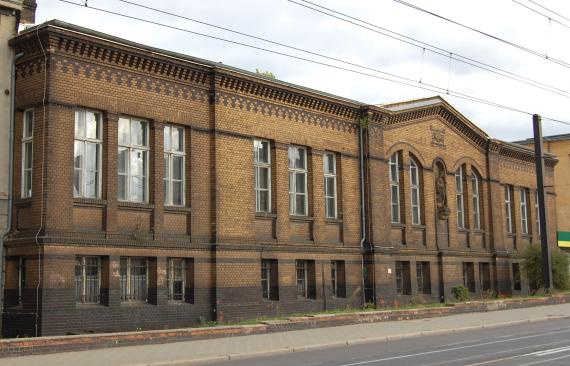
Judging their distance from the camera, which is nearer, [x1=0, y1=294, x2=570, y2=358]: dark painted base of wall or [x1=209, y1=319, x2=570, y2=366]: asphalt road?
[x1=209, y1=319, x2=570, y2=366]: asphalt road

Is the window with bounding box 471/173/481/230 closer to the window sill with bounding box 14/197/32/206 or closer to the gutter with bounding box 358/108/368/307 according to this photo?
the gutter with bounding box 358/108/368/307

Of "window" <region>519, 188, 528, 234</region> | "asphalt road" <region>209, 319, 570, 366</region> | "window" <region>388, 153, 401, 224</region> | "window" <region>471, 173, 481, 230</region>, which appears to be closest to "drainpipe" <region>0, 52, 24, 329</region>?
"asphalt road" <region>209, 319, 570, 366</region>

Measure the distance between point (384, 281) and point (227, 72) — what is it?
36.3 ft

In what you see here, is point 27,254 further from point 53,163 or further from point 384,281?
point 384,281

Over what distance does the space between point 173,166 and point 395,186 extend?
39.9 ft

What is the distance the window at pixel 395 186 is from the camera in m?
31.5

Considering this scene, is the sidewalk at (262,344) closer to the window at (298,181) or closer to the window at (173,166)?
the window at (173,166)

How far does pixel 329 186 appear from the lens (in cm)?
2847

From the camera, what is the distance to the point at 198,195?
914 inches

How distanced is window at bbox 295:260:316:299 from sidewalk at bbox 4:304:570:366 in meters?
3.58

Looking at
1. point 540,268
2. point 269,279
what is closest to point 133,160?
point 269,279

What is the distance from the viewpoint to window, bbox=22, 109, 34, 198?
20.2 metres

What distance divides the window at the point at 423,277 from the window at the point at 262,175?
9827 millimetres

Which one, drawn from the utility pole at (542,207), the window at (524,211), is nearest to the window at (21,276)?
the utility pole at (542,207)
